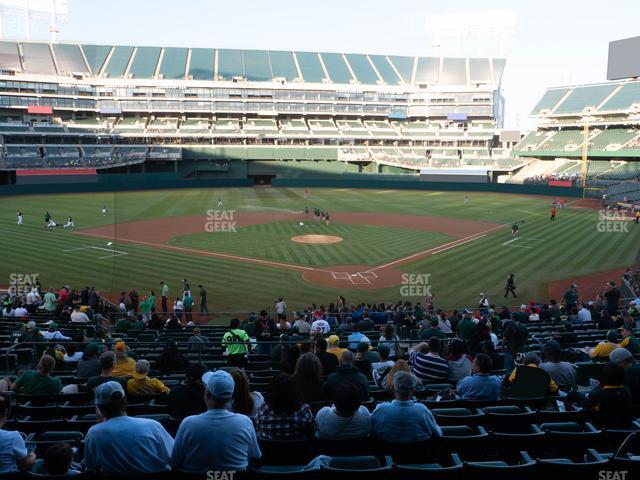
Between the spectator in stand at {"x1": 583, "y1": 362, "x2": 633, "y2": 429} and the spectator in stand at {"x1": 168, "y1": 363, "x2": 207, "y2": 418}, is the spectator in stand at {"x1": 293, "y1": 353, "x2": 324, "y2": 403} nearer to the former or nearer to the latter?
the spectator in stand at {"x1": 168, "y1": 363, "x2": 207, "y2": 418}

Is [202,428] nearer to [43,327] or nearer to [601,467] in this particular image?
[601,467]

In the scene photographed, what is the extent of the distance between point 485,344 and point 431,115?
8458cm

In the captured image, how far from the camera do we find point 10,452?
432 cm

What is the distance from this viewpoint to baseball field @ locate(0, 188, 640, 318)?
26031 millimetres

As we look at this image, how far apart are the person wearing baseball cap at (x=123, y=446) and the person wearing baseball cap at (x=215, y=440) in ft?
0.45

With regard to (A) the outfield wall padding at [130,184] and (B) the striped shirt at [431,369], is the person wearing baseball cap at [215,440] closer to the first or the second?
(B) the striped shirt at [431,369]

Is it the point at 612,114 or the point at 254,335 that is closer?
the point at 254,335

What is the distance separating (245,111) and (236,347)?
76.9 m

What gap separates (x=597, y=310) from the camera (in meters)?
16.9

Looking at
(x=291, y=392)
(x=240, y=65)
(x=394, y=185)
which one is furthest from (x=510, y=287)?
(x=240, y=65)

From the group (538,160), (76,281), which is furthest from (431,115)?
(76,281)

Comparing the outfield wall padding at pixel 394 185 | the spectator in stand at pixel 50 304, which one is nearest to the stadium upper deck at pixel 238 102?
the outfield wall padding at pixel 394 185

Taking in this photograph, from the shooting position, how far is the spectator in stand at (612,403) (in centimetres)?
546

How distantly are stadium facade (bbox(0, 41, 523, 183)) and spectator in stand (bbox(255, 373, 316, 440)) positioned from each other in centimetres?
6909
